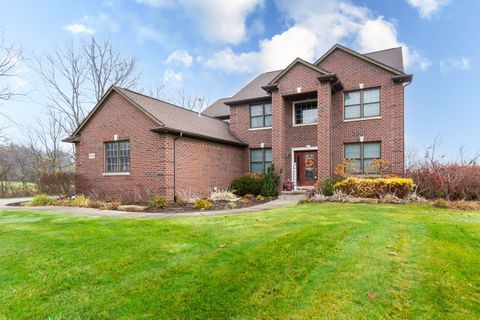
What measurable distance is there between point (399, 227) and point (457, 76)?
43.8 feet

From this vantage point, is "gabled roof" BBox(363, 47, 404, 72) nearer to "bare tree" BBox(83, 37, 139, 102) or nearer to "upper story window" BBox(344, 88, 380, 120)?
"upper story window" BBox(344, 88, 380, 120)

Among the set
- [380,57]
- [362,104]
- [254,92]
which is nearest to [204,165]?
[254,92]

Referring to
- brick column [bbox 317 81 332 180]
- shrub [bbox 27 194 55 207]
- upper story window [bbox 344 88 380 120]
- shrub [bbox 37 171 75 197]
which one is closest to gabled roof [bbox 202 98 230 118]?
brick column [bbox 317 81 332 180]

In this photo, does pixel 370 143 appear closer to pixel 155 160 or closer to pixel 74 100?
pixel 155 160

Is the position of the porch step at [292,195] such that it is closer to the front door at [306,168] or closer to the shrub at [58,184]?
the front door at [306,168]

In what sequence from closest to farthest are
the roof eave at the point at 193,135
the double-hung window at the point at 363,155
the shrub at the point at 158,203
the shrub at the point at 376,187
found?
the shrub at the point at 158,203, the shrub at the point at 376,187, the roof eave at the point at 193,135, the double-hung window at the point at 363,155

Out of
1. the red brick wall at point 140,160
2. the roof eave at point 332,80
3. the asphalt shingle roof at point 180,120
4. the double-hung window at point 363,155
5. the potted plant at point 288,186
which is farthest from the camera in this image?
the potted plant at point 288,186

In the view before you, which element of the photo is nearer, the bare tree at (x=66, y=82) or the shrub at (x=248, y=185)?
the shrub at (x=248, y=185)

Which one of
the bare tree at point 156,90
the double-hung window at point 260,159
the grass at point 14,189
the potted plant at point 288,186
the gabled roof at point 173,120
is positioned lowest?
the grass at point 14,189

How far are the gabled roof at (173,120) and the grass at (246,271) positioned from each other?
7422 mm

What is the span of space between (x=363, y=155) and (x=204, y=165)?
28.4ft

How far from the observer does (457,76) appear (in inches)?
617

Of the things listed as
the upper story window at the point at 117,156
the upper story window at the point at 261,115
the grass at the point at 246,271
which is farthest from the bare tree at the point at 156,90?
the grass at the point at 246,271

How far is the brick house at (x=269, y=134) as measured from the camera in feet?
45.3
